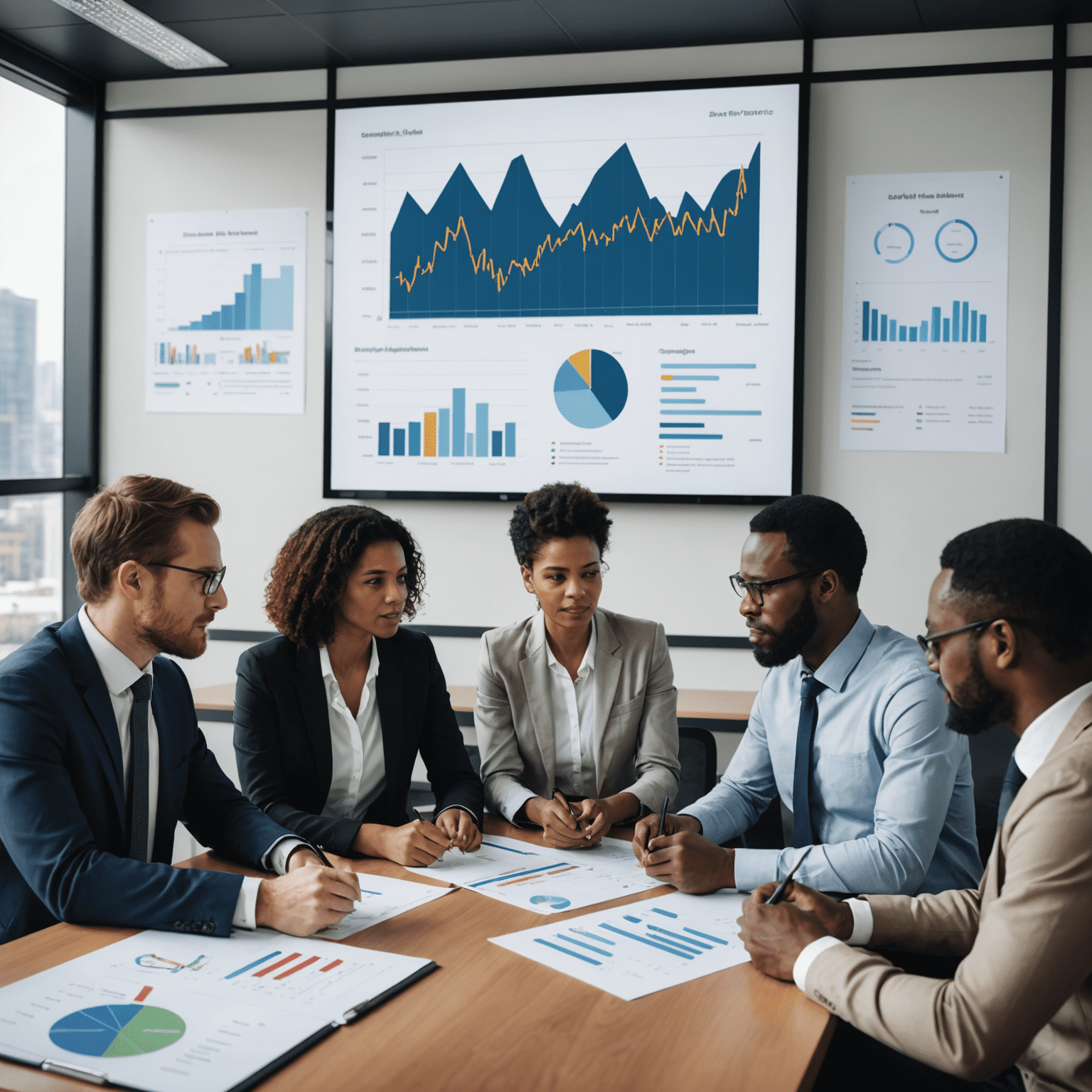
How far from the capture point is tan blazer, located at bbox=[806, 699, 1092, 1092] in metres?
1.14

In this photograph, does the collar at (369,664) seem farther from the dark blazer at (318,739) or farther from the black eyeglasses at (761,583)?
the black eyeglasses at (761,583)

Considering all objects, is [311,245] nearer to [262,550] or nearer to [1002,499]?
[262,550]

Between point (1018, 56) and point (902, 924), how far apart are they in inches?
115

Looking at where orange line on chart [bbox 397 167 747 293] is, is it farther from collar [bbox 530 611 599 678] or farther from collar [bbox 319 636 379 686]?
collar [bbox 319 636 379 686]

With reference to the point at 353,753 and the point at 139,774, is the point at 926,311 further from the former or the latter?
the point at 139,774

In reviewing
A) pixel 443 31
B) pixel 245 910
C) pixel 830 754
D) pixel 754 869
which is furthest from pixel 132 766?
pixel 443 31

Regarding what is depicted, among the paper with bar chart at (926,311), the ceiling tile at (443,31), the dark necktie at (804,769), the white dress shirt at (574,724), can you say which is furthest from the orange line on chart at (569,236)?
the dark necktie at (804,769)

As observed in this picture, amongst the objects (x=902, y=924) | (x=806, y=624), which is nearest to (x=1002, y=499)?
(x=806, y=624)

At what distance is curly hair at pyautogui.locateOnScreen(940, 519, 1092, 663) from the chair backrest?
1.44 meters

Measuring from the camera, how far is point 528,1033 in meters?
1.20

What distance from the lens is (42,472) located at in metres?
3.93

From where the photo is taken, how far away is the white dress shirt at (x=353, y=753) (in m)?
2.16

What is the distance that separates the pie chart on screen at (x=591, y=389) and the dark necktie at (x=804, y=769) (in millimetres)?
1730

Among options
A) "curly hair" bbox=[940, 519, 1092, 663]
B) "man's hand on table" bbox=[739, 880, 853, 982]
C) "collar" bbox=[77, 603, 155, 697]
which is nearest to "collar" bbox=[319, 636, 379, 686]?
"collar" bbox=[77, 603, 155, 697]
